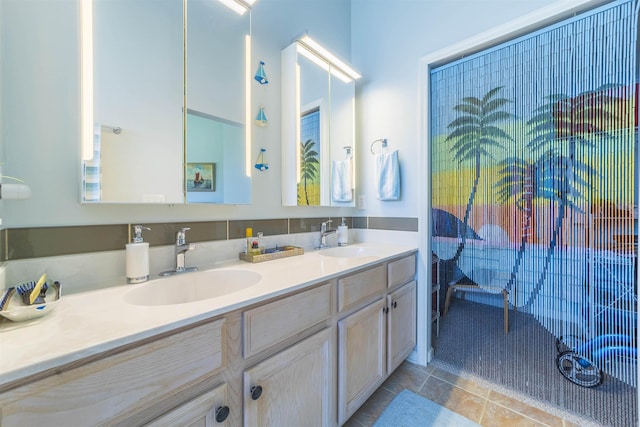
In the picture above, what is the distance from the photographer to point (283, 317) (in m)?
0.94

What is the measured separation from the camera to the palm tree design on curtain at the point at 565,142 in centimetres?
125

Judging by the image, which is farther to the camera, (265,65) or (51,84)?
(265,65)

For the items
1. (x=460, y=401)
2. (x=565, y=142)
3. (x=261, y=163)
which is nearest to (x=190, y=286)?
(x=261, y=163)

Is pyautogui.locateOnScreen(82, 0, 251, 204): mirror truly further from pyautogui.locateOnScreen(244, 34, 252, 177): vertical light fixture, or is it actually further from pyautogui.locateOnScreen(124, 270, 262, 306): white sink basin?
pyautogui.locateOnScreen(124, 270, 262, 306): white sink basin

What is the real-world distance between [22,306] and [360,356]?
1275mm

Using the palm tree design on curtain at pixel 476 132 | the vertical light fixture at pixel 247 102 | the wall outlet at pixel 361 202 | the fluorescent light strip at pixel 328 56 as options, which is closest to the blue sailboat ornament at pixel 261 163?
the vertical light fixture at pixel 247 102

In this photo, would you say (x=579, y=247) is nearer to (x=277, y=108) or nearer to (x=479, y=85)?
(x=479, y=85)

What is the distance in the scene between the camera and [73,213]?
94 centimetres

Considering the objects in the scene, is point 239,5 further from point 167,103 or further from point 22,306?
point 22,306

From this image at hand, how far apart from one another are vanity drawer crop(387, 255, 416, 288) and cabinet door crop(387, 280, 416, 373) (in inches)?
2.0

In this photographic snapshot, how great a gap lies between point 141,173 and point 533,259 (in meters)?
2.03

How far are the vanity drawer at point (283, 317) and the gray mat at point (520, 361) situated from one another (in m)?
1.18

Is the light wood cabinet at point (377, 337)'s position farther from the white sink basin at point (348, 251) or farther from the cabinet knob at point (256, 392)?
the cabinet knob at point (256, 392)

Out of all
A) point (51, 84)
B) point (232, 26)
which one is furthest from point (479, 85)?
point (51, 84)
